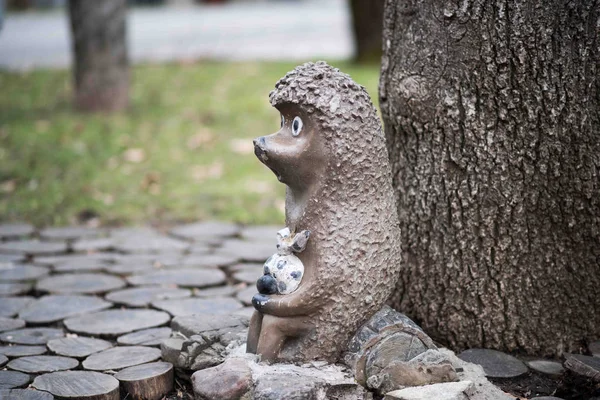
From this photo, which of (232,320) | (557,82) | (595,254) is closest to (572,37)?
(557,82)

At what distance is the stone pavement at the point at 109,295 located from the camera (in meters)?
3.18

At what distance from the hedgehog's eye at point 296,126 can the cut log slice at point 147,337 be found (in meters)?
1.31

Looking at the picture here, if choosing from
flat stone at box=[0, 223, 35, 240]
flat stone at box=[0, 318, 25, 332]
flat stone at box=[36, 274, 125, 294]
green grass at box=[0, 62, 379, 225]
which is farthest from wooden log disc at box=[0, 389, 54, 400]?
green grass at box=[0, 62, 379, 225]

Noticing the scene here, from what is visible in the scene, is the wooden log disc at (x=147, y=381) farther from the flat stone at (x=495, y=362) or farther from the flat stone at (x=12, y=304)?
the flat stone at (x=495, y=362)

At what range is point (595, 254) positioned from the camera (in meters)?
3.24

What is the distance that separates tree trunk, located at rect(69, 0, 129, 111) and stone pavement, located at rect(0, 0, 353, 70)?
3164 mm

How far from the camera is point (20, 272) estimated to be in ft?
14.8

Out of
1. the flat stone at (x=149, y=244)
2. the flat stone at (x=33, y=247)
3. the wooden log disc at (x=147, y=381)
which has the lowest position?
the wooden log disc at (x=147, y=381)

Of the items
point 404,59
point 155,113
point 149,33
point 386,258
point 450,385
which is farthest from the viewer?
point 149,33

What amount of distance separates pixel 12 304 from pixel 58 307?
10.9 inches

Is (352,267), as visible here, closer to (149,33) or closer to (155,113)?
(155,113)

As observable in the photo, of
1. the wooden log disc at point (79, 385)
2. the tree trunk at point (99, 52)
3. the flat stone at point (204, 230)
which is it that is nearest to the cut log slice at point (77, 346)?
the wooden log disc at point (79, 385)

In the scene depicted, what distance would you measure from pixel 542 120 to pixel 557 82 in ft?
0.56

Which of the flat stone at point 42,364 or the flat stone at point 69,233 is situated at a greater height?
the flat stone at point 69,233
